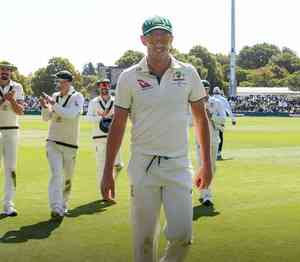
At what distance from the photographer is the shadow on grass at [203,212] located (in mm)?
10000

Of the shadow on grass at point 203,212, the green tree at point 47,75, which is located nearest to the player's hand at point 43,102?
the shadow on grass at point 203,212

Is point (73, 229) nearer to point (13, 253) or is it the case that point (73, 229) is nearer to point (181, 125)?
point (13, 253)

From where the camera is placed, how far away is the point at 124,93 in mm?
5484

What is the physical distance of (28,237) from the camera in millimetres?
8398

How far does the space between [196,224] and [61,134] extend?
7.94 feet

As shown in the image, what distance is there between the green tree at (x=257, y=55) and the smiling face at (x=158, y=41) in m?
175

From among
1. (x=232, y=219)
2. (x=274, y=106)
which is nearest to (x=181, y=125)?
(x=232, y=219)

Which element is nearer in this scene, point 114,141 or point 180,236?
point 180,236

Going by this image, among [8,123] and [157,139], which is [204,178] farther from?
[8,123]

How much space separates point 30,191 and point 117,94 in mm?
7561

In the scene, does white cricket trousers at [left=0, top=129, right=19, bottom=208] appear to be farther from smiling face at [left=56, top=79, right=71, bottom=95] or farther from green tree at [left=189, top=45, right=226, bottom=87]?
green tree at [left=189, top=45, right=226, bottom=87]

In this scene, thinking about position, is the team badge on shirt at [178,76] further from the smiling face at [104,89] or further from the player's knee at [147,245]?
the smiling face at [104,89]

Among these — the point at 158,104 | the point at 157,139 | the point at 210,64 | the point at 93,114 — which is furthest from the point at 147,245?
the point at 210,64

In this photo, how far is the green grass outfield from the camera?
7523 mm
